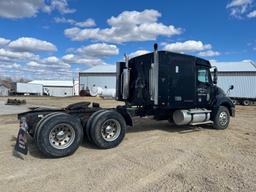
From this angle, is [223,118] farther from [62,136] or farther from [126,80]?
[62,136]

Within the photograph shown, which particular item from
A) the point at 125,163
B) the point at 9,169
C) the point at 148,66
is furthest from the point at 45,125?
the point at 148,66

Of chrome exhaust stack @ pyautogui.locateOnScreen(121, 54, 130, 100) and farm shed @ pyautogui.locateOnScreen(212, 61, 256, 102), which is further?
farm shed @ pyautogui.locateOnScreen(212, 61, 256, 102)

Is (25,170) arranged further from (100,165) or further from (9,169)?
(100,165)

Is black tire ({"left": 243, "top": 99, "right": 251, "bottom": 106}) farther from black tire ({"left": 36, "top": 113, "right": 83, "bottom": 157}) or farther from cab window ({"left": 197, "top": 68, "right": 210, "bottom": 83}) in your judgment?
black tire ({"left": 36, "top": 113, "right": 83, "bottom": 157})

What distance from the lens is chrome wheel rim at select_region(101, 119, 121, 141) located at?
25.6ft

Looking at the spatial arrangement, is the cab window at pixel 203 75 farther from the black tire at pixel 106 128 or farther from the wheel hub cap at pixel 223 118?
the black tire at pixel 106 128

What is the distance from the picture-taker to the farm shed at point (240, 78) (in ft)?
124

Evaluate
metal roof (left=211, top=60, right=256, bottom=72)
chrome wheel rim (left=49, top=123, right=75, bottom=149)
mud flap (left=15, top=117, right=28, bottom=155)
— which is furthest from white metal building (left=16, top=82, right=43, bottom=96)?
chrome wheel rim (left=49, top=123, right=75, bottom=149)

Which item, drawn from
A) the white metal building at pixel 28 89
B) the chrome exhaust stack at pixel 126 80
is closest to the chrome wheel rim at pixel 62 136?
the chrome exhaust stack at pixel 126 80

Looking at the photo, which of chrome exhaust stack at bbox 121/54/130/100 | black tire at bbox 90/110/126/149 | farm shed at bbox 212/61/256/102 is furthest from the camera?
farm shed at bbox 212/61/256/102

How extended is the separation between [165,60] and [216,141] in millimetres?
3200

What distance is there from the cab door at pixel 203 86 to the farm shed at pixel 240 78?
2825cm

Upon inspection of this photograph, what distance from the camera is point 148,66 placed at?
33.1ft

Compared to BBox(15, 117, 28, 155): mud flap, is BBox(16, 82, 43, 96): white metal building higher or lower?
higher
